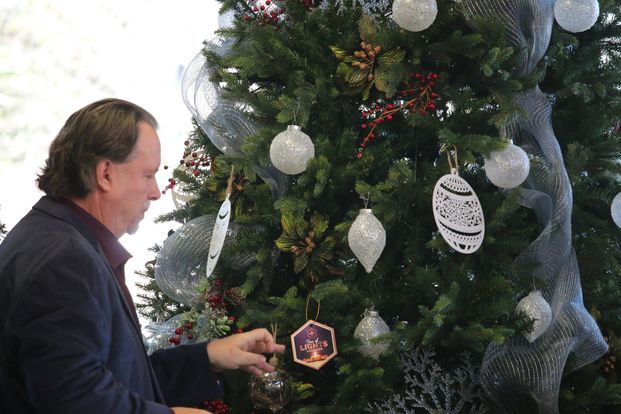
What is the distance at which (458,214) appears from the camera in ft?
6.67

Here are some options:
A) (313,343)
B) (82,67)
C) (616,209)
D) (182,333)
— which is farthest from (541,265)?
(82,67)

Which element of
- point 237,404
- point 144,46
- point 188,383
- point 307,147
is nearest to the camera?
point 188,383

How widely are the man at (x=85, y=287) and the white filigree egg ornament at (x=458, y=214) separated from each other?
547mm

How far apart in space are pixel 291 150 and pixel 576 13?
30.3 inches

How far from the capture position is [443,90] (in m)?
2.13

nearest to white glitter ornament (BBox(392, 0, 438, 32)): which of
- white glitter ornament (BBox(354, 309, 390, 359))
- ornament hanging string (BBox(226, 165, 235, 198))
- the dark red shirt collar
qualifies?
ornament hanging string (BBox(226, 165, 235, 198))

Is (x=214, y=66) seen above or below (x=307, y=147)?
above

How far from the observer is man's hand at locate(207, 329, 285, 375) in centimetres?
172

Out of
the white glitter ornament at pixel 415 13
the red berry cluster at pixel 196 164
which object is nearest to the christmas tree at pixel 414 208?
the white glitter ornament at pixel 415 13

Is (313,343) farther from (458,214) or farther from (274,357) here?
(458,214)

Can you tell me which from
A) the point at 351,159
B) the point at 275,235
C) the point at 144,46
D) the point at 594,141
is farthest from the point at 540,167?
the point at 144,46

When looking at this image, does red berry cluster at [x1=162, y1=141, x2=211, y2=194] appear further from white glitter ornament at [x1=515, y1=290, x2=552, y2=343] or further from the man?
white glitter ornament at [x1=515, y1=290, x2=552, y2=343]

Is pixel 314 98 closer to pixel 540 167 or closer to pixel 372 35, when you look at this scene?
pixel 372 35

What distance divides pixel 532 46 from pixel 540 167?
0.29 meters
